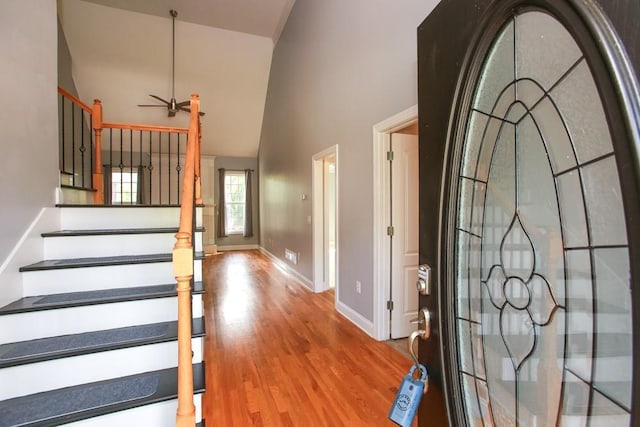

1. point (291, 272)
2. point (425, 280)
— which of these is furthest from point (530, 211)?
point (291, 272)

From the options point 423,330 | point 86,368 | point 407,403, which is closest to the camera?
point 407,403

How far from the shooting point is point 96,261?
81.5 inches

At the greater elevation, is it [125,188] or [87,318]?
[125,188]

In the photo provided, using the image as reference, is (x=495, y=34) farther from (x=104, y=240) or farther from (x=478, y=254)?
(x=104, y=240)

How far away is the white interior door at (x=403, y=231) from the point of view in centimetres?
277

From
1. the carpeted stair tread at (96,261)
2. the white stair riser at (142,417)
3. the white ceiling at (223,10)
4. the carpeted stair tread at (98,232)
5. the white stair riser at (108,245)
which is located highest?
the white ceiling at (223,10)

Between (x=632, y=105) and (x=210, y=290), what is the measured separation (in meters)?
4.68

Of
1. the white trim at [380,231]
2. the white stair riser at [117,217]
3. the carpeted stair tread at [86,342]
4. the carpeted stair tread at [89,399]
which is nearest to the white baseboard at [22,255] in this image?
the white stair riser at [117,217]

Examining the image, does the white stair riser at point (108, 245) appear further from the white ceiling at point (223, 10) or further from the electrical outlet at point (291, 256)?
the white ceiling at point (223, 10)

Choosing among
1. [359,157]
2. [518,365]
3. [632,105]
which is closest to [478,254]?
[518,365]

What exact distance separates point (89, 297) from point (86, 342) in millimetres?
316

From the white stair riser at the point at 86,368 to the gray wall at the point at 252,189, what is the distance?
6801mm

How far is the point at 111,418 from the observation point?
4.63 ft

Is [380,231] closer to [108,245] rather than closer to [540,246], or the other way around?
[540,246]
